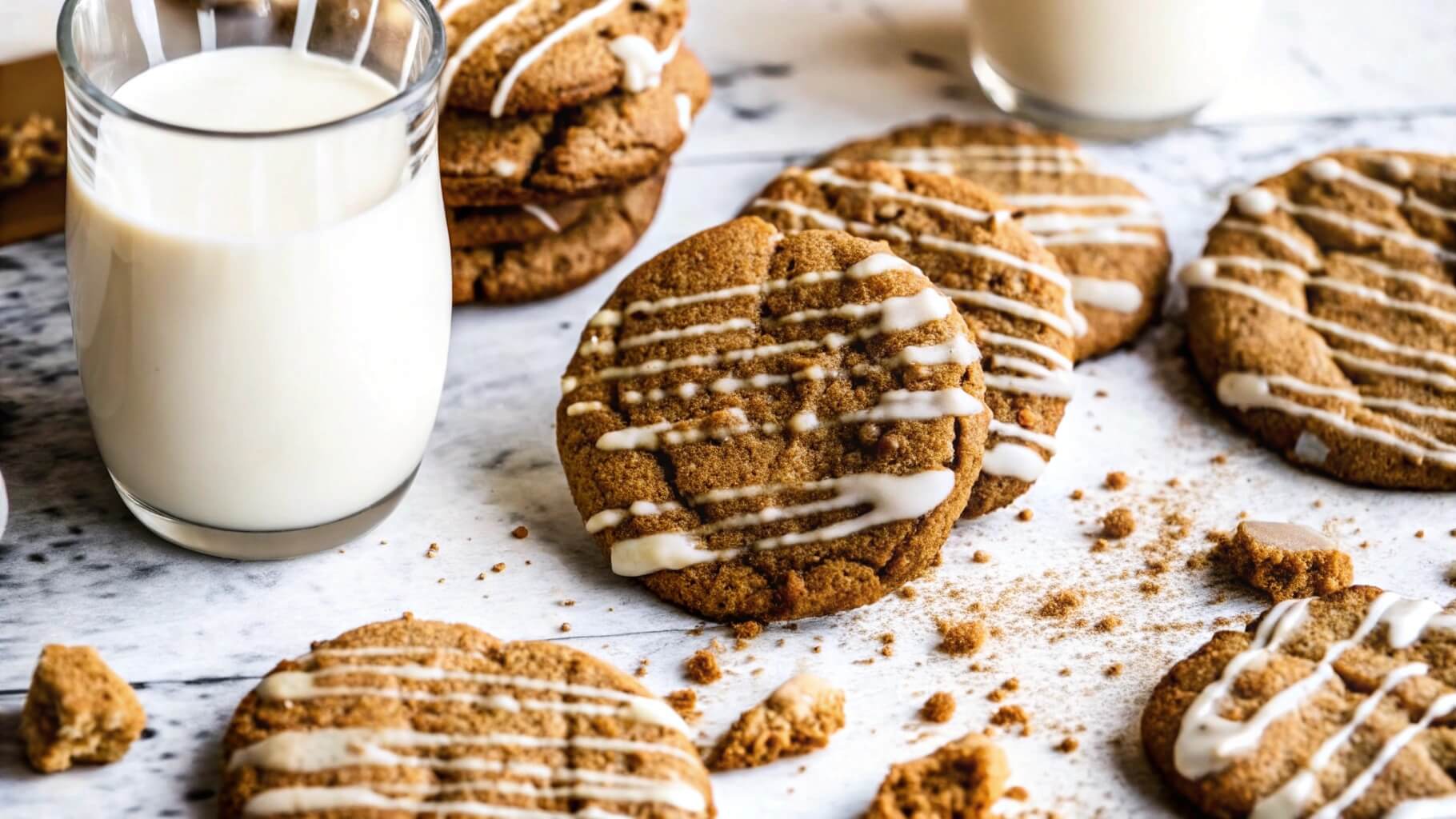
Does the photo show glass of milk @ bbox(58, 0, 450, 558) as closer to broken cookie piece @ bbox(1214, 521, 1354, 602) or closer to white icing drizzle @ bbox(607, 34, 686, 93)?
white icing drizzle @ bbox(607, 34, 686, 93)

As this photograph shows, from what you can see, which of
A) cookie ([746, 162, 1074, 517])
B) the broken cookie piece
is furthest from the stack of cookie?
the broken cookie piece

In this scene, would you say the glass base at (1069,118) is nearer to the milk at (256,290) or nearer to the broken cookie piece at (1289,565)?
the broken cookie piece at (1289,565)

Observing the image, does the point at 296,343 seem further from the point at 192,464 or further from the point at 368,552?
the point at 368,552

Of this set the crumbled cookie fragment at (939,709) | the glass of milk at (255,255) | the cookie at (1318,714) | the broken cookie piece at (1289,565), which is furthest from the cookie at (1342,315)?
the glass of milk at (255,255)

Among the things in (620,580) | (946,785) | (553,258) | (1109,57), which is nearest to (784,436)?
(620,580)

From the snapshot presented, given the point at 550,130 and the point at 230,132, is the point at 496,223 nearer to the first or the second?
the point at 550,130

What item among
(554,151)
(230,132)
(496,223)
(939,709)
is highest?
(230,132)
